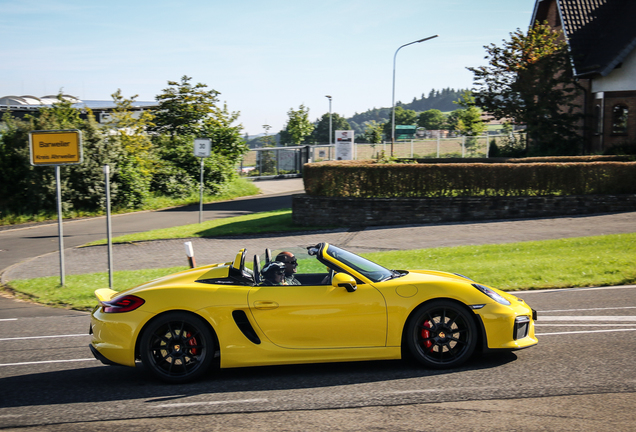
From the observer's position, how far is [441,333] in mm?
5512

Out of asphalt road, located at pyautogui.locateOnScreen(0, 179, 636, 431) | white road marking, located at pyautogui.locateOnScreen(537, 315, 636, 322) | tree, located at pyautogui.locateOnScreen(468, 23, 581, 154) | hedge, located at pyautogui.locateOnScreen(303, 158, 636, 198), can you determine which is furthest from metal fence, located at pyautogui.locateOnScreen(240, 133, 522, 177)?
asphalt road, located at pyautogui.locateOnScreen(0, 179, 636, 431)

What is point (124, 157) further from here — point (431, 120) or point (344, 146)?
point (431, 120)

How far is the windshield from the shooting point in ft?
18.9

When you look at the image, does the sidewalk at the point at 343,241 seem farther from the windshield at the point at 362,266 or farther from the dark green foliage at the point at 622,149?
the dark green foliage at the point at 622,149

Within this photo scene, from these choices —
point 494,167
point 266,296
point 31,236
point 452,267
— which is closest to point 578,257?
point 452,267

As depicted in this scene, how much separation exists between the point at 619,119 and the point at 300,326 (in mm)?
28356

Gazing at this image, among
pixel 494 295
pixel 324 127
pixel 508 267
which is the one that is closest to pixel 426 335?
pixel 494 295

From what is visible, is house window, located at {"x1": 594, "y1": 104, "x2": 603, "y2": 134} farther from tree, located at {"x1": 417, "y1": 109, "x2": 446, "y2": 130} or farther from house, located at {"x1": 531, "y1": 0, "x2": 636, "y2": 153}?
tree, located at {"x1": 417, "y1": 109, "x2": 446, "y2": 130}

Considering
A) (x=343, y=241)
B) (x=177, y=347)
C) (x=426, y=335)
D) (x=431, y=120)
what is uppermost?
(x=431, y=120)

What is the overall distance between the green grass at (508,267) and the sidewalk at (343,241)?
3.24ft

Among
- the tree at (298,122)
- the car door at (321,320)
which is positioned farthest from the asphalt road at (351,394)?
the tree at (298,122)

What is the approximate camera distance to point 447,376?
5316mm

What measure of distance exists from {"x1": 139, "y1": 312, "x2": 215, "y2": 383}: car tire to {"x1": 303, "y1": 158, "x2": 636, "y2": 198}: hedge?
1304 centimetres

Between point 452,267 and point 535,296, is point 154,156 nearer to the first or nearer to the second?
point 452,267
